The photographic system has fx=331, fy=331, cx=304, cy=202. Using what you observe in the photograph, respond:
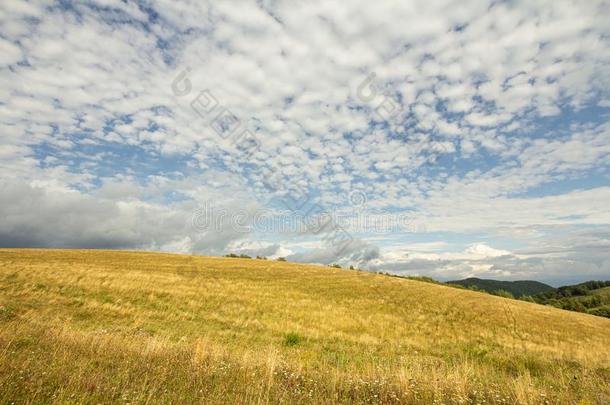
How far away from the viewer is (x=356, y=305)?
107 ft

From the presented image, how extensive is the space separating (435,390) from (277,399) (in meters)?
3.31

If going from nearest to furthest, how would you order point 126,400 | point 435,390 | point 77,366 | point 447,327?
point 126,400, point 435,390, point 77,366, point 447,327

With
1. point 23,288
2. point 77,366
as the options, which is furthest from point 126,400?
point 23,288

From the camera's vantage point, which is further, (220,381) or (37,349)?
(37,349)

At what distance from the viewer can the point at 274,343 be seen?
679 inches

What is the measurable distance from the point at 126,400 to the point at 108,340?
5427 millimetres

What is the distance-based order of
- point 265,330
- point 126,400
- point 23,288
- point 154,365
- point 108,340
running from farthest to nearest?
point 23,288 → point 265,330 → point 108,340 → point 154,365 → point 126,400

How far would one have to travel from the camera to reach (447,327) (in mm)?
27688

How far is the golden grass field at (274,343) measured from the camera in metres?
6.80

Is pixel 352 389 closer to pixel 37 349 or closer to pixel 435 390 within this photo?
pixel 435 390

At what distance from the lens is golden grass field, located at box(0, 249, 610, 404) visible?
6805 millimetres

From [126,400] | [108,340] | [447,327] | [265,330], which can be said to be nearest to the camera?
[126,400]

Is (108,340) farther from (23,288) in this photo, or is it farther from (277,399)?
(23,288)

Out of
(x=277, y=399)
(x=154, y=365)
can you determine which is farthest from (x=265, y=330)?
(x=277, y=399)
